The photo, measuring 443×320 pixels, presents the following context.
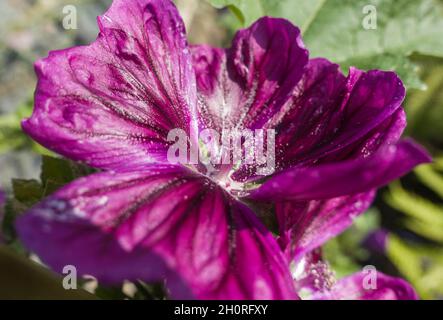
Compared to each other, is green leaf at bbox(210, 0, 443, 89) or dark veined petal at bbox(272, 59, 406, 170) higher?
green leaf at bbox(210, 0, 443, 89)

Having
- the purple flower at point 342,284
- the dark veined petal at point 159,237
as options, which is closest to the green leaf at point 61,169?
the dark veined petal at point 159,237

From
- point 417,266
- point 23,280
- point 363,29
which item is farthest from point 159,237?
point 417,266

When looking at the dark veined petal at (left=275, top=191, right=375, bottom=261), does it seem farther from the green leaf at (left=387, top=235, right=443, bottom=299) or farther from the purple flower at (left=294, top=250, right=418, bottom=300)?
the green leaf at (left=387, top=235, right=443, bottom=299)

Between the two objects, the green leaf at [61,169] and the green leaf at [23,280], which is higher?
the green leaf at [61,169]

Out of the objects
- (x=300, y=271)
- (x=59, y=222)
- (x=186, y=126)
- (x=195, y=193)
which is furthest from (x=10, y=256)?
(x=300, y=271)

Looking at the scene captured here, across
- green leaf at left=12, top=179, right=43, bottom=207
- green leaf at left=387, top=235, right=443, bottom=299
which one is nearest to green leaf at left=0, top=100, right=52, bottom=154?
green leaf at left=12, top=179, right=43, bottom=207

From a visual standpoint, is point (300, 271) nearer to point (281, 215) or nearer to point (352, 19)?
point (281, 215)

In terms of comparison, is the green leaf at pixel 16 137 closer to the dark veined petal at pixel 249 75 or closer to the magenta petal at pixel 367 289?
Answer: the dark veined petal at pixel 249 75
